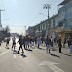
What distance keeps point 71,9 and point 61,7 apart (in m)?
7.46

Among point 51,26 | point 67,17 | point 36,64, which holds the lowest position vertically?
point 36,64

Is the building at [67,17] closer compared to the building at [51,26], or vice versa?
the building at [67,17]

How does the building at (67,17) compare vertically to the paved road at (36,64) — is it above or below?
above

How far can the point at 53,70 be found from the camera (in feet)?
26.9

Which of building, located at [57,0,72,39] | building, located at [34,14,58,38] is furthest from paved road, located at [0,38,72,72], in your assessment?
building, located at [34,14,58,38]

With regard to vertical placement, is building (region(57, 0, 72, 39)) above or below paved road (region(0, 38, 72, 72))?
above

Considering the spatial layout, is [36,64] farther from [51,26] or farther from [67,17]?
[51,26]

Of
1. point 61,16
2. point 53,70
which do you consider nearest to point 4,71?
point 53,70

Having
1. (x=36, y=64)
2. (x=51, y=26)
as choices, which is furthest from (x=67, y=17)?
(x=36, y=64)

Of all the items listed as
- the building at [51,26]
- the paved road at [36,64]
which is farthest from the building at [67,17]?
the paved road at [36,64]

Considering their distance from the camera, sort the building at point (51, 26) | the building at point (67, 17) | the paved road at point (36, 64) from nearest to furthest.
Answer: the paved road at point (36, 64), the building at point (67, 17), the building at point (51, 26)

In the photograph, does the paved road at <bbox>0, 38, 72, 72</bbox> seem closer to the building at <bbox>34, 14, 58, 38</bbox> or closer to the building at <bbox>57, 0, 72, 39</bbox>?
the building at <bbox>57, 0, 72, 39</bbox>

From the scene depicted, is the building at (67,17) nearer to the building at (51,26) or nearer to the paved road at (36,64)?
the building at (51,26)

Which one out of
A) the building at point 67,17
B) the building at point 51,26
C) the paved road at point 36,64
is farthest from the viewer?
the building at point 51,26
